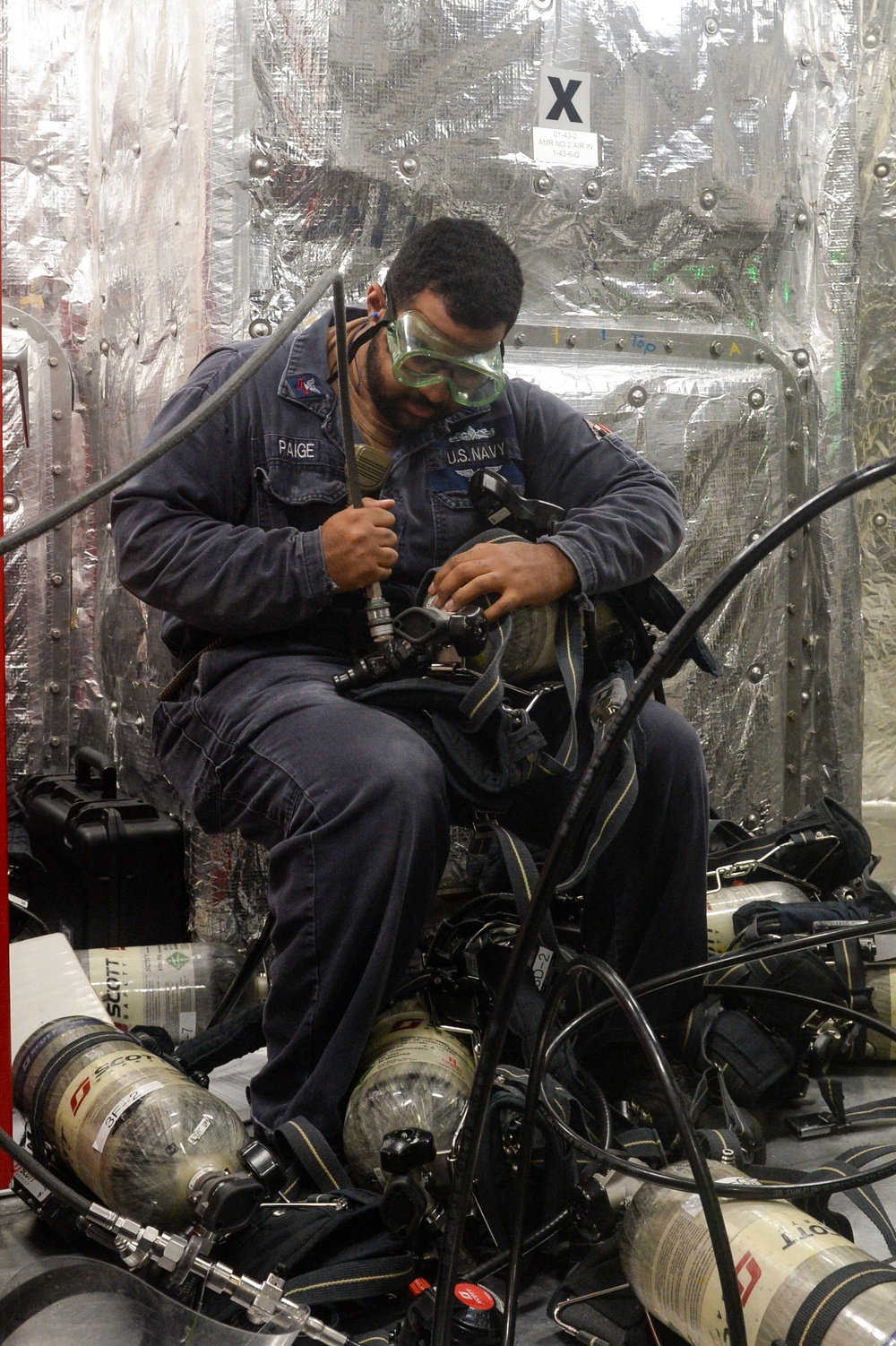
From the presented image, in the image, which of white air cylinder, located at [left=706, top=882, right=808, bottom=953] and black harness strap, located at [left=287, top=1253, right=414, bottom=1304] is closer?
black harness strap, located at [left=287, top=1253, right=414, bottom=1304]

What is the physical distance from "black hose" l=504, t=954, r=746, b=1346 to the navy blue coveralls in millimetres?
491

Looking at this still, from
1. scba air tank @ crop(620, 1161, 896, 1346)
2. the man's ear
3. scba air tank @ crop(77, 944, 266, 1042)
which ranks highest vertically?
the man's ear

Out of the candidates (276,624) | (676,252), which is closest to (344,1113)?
(276,624)

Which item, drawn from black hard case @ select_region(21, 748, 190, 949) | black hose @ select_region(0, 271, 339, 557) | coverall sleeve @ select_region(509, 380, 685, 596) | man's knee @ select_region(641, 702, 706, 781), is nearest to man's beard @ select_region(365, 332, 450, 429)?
coverall sleeve @ select_region(509, 380, 685, 596)

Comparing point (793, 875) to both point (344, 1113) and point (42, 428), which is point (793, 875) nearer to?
point (344, 1113)

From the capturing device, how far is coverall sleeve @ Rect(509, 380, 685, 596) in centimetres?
237

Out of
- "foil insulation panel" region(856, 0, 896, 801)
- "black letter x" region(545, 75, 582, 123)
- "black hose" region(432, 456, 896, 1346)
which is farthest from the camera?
"foil insulation panel" region(856, 0, 896, 801)

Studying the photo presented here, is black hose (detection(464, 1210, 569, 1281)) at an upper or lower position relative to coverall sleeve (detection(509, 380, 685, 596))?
lower

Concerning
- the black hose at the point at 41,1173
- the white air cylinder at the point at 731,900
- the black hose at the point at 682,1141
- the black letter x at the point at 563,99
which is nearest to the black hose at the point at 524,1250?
the black hose at the point at 682,1141

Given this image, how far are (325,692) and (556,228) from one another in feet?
5.77

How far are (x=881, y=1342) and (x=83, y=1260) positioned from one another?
87 cm

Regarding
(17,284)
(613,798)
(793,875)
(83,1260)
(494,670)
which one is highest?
(17,284)

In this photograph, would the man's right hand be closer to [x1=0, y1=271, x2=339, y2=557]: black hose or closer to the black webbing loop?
[x1=0, y1=271, x2=339, y2=557]: black hose

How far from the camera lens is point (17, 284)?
370cm
